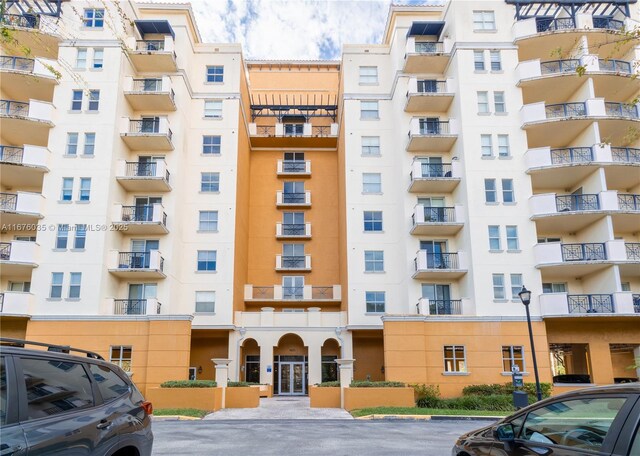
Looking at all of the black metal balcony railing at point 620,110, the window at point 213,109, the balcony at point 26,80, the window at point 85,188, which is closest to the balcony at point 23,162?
the window at point 85,188

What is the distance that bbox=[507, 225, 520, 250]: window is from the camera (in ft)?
88.6

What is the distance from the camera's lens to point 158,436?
1393cm

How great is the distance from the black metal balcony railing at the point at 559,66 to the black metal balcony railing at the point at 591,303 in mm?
12574

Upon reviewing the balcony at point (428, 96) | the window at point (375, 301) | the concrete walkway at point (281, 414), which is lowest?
the concrete walkway at point (281, 414)

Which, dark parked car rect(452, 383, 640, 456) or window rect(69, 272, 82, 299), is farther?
window rect(69, 272, 82, 299)

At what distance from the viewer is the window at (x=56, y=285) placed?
26391 mm

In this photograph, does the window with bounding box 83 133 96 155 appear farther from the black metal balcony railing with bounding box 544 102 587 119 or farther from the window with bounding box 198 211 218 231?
the black metal balcony railing with bounding box 544 102 587 119

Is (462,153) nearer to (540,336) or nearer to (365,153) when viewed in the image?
(365,153)

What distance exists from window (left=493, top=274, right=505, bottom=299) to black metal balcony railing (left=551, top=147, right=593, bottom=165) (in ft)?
24.3

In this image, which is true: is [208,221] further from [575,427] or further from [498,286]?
[575,427]

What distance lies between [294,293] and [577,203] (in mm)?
18349

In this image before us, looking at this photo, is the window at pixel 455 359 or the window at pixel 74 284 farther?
the window at pixel 74 284

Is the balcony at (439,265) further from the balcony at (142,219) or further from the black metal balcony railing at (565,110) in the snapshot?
the balcony at (142,219)

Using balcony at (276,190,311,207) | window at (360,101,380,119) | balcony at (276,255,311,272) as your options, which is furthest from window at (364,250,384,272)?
window at (360,101,380,119)
